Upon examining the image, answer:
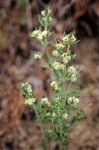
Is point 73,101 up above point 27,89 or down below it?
below

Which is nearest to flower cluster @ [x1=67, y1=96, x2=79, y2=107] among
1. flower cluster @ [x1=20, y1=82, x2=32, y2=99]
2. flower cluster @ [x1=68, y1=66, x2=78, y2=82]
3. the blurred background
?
flower cluster @ [x1=68, y1=66, x2=78, y2=82]

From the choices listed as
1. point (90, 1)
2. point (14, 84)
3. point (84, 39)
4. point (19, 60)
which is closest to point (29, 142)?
point (14, 84)

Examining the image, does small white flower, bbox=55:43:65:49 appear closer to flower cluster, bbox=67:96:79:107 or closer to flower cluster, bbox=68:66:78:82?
flower cluster, bbox=68:66:78:82

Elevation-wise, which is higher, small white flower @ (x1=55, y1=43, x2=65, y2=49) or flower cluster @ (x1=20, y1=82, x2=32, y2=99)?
small white flower @ (x1=55, y1=43, x2=65, y2=49)

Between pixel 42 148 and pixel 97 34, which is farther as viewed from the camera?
pixel 97 34

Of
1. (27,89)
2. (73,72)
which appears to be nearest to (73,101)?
(73,72)

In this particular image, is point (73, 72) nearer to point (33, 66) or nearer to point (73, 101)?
point (73, 101)

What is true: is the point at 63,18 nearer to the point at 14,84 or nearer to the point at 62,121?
the point at 14,84

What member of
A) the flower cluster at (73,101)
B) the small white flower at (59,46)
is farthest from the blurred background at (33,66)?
the small white flower at (59,46)
